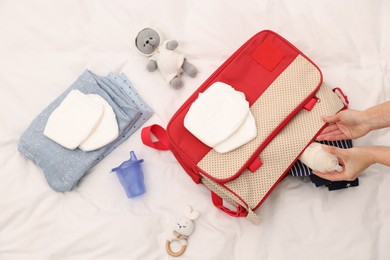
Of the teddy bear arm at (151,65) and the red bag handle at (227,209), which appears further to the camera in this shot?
the teddy bear arm at (151,65)

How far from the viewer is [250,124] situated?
1.11 metres

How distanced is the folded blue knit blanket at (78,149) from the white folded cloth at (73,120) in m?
0.03

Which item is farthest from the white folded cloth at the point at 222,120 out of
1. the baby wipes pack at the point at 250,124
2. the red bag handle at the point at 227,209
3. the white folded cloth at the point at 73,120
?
the white folded cloth at the point at 73,120

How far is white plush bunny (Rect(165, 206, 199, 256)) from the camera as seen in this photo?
113cm

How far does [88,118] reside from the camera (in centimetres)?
119

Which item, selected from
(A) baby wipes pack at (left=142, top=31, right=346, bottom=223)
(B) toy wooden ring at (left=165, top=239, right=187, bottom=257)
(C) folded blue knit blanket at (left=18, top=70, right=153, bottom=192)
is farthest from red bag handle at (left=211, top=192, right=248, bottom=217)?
(C) folded blue knit blanket at (left=18, top=70, right=153, bottom=192)

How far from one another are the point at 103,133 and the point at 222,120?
1.09ft

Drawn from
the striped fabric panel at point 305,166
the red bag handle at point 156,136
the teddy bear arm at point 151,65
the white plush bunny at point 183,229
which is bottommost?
the white plush bunny at point 183,229

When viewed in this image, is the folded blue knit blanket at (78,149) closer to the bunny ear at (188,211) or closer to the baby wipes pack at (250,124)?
the baby wipes pack at (250,124)

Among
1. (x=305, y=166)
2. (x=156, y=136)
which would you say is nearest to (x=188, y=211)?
(x=156, y=136)

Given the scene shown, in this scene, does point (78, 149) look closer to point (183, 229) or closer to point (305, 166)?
point (183, 229)

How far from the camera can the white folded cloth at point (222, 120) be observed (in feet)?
3.59

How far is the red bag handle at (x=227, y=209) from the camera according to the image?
3.69ft

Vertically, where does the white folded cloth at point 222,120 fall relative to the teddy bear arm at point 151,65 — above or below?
below
